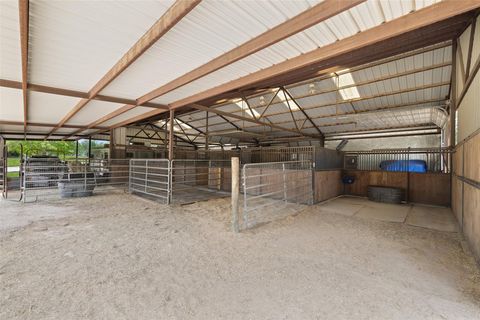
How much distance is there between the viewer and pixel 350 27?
2.21m

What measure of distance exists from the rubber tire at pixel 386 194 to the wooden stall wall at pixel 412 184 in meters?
0.40

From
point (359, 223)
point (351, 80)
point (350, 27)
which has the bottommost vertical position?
point (359, 223)

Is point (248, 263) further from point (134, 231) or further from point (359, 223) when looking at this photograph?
point (359, 223)

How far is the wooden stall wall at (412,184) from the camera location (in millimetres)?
5281

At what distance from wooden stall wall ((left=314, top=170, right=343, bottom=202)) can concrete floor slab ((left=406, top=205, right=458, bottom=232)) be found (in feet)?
6.27

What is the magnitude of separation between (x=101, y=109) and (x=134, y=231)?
4.57 m

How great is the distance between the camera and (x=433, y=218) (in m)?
4.12

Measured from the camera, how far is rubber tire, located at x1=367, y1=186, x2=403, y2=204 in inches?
218

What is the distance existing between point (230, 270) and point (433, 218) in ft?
15.0

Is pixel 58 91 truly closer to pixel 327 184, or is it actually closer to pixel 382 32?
pixel 382 32

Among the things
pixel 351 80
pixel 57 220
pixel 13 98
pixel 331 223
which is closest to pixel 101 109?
pixel 13 98

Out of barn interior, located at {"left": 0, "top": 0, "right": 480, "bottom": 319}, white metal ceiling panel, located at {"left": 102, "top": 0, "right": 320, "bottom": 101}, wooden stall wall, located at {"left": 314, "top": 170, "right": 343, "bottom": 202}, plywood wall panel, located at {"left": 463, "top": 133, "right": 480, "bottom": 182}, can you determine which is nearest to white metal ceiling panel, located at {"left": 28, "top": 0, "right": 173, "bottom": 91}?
barn interior, located at {"left": 0, "top": 0, "right": 480, "bottom": 319}

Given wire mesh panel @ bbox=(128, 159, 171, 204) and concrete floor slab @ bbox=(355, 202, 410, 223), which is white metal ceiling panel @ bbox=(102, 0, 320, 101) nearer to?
wire mesh panel @ bbox=(128, 159, 171, 204)

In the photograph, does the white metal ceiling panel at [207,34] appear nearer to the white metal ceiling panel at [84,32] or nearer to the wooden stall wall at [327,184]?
the white metal ceiling panel at [84,32]
